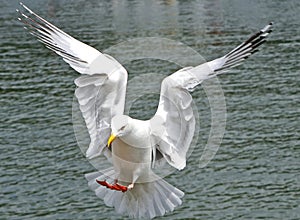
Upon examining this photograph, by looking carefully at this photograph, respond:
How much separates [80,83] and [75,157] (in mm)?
11454

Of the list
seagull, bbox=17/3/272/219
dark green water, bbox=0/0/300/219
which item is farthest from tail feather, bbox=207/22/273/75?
dark green water, bbox=0/0/300/219

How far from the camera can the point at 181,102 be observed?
11.4 metres

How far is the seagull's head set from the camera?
10891 mm

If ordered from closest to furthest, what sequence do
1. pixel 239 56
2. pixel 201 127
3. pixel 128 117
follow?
pixel 128 117, pixel 239 56, pixel 201 127

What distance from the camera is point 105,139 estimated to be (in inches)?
462

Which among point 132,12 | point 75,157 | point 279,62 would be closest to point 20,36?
point 132,12

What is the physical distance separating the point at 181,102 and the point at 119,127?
1088mm

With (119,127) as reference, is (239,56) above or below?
above

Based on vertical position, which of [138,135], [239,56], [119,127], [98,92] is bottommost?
[138,135]

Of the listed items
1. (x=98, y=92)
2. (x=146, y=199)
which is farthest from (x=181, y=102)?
(x=146, y=199)

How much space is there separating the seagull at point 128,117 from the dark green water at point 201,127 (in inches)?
300

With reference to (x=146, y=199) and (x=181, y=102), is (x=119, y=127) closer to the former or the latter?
(x=181, y=102)

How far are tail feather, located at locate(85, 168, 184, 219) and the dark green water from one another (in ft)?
22.1

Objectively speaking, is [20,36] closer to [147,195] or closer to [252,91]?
[252,91]
